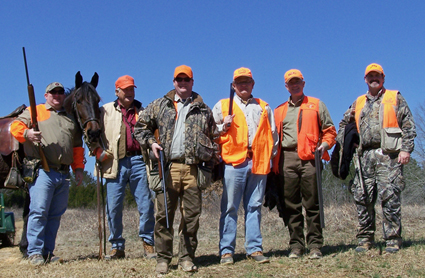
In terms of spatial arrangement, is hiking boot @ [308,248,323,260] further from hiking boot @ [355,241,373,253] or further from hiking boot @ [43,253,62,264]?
hiking boot @ [43,253,62,264]

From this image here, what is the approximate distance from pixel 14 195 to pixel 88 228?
17007 mm

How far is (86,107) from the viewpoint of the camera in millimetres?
6020

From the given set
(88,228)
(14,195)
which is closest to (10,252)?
(88,228)

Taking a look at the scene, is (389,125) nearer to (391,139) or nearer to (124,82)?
(391,139)

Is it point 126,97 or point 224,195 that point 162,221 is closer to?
point 224,195

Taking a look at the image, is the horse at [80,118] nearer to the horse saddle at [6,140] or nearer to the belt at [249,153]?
the horse saddle at [6,140]

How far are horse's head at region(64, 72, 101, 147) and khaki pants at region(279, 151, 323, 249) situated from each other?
2.57 meters

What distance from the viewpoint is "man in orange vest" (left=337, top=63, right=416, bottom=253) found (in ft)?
19.0

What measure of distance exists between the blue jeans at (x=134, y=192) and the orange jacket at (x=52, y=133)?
0.71m

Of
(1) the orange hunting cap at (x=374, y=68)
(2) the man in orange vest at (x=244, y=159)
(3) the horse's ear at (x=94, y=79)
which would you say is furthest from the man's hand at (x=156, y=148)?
(1) the orange hunting cap at (x=374, y=68)

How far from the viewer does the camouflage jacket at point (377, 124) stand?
19.0ft

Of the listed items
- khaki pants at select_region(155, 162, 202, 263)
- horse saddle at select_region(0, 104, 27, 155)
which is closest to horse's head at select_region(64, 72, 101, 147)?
horse saddle at select_region(0, 104, 27, 155)

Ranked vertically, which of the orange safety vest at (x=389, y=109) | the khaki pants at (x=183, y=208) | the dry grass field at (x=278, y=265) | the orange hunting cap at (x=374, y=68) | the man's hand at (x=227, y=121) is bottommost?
the dry grass field at (x=278, y=265)

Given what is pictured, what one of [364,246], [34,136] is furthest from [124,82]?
[364,246]
